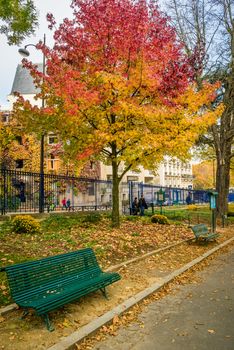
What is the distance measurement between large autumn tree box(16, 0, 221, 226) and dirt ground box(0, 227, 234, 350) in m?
4.83

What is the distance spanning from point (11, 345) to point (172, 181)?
73003mm

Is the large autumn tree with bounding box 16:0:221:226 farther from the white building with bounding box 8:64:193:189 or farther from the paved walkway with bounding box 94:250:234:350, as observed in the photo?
the white building with bounding box 8:64:193:189

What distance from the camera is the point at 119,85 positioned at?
1100 cm

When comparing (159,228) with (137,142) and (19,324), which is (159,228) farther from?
(19,324)

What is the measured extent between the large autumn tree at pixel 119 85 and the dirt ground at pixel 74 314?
483 centimetres

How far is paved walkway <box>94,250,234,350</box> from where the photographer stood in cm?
437

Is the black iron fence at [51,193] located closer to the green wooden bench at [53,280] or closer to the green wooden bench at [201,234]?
the green wooden bench at [201,234]

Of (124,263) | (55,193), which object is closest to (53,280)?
(124,263)

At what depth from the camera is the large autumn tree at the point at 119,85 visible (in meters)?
11.2

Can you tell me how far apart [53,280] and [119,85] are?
7.43m

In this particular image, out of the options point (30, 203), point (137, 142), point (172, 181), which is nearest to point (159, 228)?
point (137, 142)

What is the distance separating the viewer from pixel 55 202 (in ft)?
55.8

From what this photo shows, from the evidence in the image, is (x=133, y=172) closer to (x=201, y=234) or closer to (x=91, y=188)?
(x=91, y=188)

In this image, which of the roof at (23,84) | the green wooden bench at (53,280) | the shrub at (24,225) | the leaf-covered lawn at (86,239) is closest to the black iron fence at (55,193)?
the leaf-covered lawn at (86,239)
